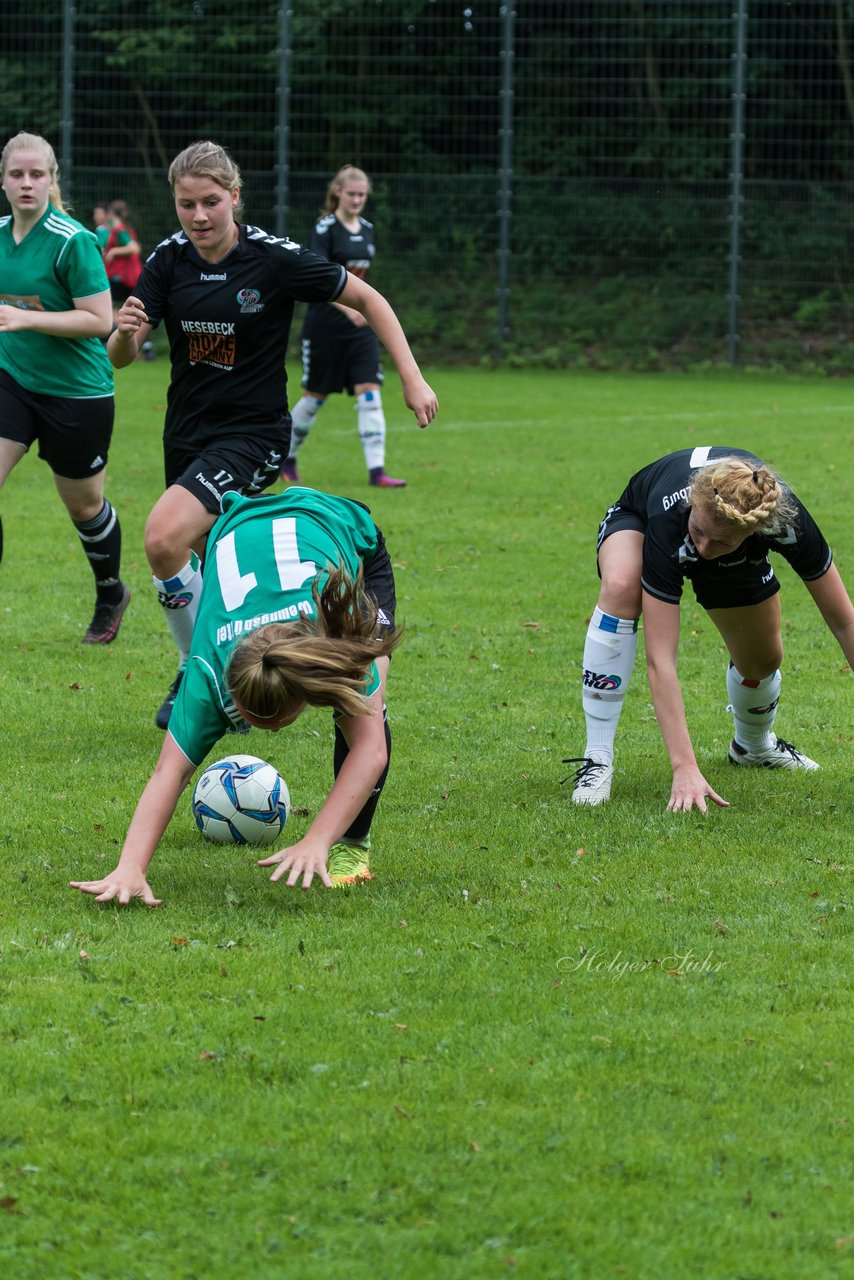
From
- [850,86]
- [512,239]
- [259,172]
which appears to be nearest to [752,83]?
[850,86]

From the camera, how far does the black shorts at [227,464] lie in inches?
245

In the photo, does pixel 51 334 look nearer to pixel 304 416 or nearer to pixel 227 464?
pixel 227 464

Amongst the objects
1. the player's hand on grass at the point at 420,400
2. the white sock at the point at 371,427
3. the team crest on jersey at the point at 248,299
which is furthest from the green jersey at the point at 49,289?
the white sock at the point at 371,427

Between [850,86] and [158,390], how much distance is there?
11755 millimetres

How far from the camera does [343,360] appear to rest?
531 inches

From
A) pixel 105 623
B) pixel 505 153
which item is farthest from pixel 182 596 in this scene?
pixel 505 153

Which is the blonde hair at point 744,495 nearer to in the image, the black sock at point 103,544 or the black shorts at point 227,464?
the black shorts at point 227,464

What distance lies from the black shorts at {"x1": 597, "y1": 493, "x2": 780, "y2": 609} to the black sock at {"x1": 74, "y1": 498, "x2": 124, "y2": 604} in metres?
2.90

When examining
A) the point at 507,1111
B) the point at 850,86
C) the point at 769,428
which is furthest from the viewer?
the point at 850,86

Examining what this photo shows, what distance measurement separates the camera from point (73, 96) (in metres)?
26.4

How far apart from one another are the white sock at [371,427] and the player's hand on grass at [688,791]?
810cm

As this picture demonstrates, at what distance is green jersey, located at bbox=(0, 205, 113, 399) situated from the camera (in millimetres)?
7074

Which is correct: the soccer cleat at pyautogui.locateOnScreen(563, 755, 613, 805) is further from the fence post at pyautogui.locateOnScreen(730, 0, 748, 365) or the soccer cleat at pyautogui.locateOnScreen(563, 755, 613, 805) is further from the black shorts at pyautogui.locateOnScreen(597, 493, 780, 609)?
the fence post at pyautogui.locateOnScreen(730, 0, 748, 365)

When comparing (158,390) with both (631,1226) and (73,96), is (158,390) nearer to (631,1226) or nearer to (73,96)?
(73,96)
